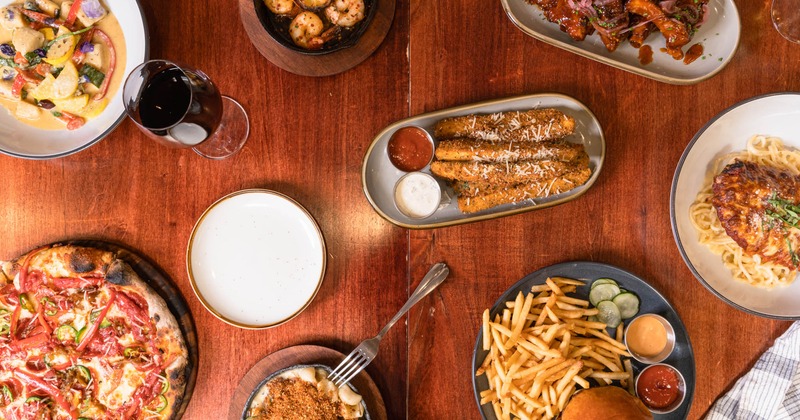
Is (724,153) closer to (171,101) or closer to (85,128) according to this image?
(171,101)

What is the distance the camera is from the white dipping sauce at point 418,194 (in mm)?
3070

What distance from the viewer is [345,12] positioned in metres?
3.09

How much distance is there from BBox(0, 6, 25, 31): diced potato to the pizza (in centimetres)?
124

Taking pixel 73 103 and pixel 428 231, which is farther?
pixel 428 231

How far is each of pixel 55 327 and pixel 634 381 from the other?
3.34 metres

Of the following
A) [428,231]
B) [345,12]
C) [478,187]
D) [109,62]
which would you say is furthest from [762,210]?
[109,62]

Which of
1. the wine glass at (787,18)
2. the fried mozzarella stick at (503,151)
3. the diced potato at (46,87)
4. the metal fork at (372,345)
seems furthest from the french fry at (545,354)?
the diced potato at (46,87)

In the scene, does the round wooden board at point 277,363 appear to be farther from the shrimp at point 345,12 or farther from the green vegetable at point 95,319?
the shrimp at point 345,12

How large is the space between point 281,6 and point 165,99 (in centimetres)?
84

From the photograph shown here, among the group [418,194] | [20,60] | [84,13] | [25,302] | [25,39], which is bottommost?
[25,302]

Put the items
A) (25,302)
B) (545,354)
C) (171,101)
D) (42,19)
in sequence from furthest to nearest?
(25,302) < (42,19) < (545,354) < (171,101)

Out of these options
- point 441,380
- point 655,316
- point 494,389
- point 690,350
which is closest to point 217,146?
point 441,380

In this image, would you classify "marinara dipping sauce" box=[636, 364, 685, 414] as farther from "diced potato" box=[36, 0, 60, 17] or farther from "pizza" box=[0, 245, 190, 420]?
"diced potato" box=[36, 0, 60, 17]

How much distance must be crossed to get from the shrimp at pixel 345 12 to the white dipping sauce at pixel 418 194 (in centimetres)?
92
